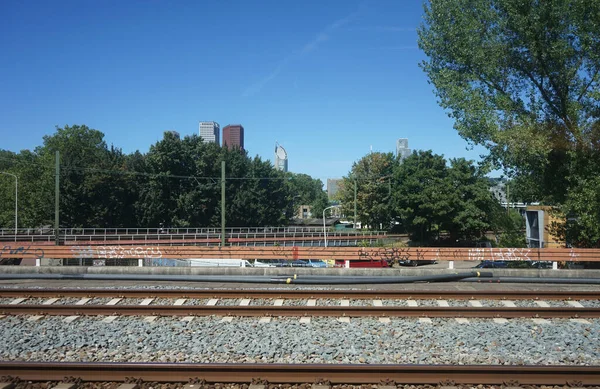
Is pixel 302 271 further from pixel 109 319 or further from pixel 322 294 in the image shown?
pixel 109 319

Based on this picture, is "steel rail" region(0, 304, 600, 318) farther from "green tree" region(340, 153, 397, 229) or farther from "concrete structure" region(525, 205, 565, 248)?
"green tree" region(340, 153, 397, 229)

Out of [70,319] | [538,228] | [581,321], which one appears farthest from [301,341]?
[538,228]

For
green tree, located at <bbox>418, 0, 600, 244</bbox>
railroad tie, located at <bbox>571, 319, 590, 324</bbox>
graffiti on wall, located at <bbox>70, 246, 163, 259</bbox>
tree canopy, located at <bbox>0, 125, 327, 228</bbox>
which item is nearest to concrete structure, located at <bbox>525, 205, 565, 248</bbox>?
green tree, located at <bbox>418, 0, 600, 244</bbox>

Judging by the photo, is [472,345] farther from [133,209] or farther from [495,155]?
[133,209]

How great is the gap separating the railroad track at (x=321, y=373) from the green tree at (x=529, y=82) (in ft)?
46.5

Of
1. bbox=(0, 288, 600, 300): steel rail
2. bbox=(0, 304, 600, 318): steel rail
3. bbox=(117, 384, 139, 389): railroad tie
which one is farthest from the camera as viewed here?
bbox=(0, 288, 600, 300): steel rail

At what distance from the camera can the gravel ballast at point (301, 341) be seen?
22.1 feet

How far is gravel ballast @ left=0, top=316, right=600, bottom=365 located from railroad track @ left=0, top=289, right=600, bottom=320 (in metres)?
0.26

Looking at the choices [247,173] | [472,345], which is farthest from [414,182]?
[472,345]

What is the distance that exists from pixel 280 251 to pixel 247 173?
140ft

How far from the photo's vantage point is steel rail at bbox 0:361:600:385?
5.84 meters

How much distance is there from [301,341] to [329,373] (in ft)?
5.09

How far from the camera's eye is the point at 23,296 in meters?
10.8

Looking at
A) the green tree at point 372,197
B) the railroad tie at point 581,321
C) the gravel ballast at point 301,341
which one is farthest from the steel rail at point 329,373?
the green tree at point 372,197
